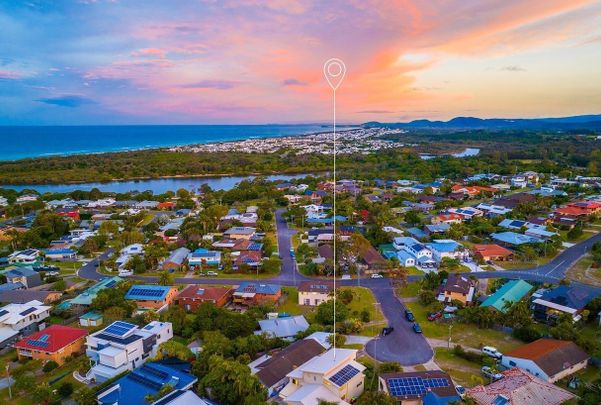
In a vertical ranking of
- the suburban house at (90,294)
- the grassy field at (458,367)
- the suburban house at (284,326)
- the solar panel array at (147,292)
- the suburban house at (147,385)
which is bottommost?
the grassy field at (458,367)

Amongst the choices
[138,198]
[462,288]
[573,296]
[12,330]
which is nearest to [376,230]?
[462,288]

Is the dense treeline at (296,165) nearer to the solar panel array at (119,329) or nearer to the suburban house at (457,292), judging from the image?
the suburban house at (457,292)

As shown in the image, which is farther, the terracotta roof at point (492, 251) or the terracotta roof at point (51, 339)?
the terracotta roof at point (492, 251)

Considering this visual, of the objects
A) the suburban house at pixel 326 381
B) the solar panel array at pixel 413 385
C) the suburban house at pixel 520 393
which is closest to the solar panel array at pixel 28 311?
the suburban house at pixel 326 381

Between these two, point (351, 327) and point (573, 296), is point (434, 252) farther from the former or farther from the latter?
point (351, 327)

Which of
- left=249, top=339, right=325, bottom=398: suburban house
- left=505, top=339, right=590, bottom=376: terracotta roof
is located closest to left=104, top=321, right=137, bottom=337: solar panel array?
left=249, top=339, right=325, bottom=398: suburban house

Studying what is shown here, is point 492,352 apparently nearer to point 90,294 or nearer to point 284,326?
point 284,326
